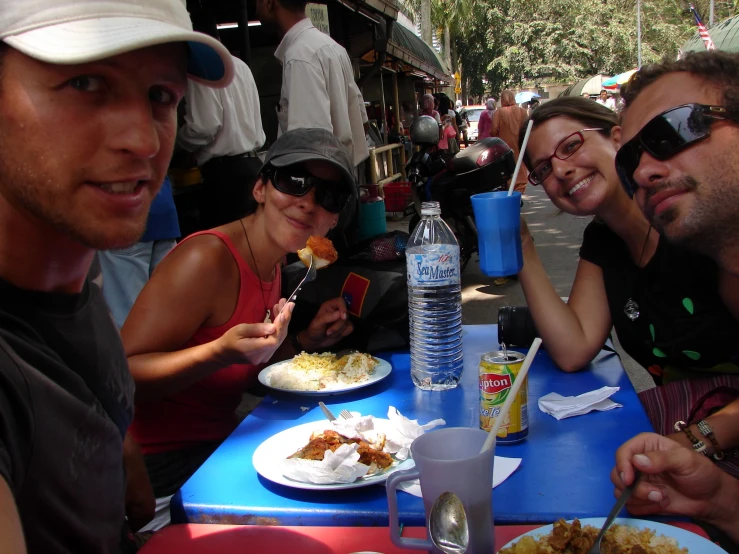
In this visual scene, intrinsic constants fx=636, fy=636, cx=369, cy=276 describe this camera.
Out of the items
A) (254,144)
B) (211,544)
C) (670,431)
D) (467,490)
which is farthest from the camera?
(254,144)

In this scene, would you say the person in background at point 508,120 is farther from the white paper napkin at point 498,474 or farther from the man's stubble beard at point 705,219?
the white paper napkin at point 498,474

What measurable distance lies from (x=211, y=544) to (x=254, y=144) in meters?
4.54

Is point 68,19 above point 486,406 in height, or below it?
above

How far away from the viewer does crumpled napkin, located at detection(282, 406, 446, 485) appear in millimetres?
1619

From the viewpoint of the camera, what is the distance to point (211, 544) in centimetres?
146

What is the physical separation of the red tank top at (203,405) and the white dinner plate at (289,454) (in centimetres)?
66

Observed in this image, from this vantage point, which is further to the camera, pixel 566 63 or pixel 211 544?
pixel 566 63

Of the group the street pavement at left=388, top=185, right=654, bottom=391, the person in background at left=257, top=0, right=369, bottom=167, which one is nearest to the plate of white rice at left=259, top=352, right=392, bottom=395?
the street pavement at left=388, top=185, right=654, bottom=391

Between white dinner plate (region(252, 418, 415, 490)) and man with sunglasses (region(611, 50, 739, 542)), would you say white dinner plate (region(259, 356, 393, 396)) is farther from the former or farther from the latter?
man with sunglasses (region(611, 50, 739, 542))

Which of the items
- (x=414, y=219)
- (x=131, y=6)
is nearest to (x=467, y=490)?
(x=131, y=6)

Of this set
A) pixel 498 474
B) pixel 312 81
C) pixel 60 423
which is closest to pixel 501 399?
pixel 498 474

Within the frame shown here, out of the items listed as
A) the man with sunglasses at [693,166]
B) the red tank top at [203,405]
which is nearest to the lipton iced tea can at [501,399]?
the man with sunglasses at [693,166]

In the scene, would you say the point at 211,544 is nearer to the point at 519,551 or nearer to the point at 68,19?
the point at 519,551

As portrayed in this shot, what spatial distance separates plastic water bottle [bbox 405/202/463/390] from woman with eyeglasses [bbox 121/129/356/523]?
0.41 metres
